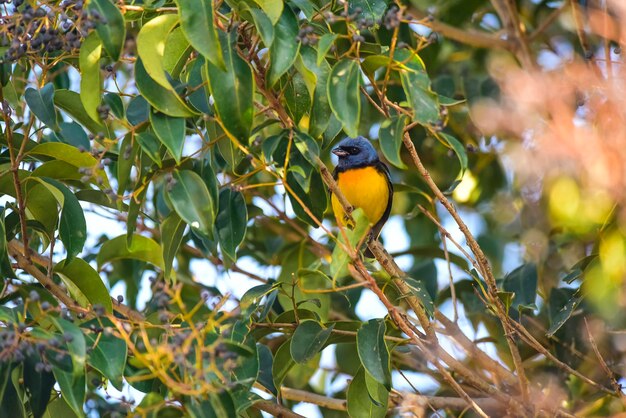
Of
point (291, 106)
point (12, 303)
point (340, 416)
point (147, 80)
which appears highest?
point (147, 80)

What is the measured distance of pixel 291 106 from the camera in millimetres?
3039

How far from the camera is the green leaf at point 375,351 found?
2.83 m

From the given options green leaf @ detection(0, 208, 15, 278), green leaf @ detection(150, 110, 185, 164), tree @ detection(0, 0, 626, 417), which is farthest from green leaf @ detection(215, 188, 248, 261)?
green leaf @ detection(0, 208, 15, 278)

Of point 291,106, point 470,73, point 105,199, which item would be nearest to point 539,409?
point 291,106

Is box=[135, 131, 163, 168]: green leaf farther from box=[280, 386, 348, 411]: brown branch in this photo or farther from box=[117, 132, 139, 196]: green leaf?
box=[280, 386, 348, 411]: brown branch

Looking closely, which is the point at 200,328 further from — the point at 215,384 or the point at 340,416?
the point at 340,416

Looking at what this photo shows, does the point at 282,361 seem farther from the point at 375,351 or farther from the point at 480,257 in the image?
the point at 480,257

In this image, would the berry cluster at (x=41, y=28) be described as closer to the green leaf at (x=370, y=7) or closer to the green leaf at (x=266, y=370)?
the green leaf at (x=370, y=7)

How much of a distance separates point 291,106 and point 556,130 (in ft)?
3.64

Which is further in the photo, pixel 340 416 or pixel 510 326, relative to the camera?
pixel 340 416

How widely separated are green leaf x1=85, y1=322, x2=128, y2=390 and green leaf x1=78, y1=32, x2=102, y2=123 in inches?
24.6

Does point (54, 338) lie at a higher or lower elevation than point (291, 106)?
lower

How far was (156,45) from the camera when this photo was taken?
2.58 metres

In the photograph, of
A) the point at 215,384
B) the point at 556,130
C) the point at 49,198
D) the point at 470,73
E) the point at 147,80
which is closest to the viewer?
the point at 556,130
